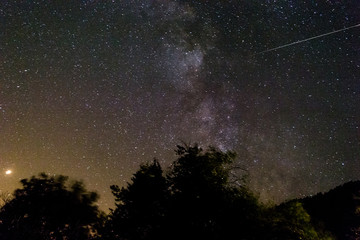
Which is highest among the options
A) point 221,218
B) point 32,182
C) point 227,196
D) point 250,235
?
point 32,182

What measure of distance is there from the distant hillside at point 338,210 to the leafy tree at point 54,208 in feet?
87.2

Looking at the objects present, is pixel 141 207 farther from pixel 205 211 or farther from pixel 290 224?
pixel 290 224

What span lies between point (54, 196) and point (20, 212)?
2.56 meters

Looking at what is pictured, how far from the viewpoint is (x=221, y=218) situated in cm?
1520

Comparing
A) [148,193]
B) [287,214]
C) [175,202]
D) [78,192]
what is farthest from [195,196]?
[78,192]

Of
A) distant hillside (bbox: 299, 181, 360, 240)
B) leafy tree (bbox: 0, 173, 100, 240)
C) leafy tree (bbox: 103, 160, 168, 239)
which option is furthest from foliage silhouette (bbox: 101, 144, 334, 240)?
distant hillside (bbox: 299, 181, 360, 240)

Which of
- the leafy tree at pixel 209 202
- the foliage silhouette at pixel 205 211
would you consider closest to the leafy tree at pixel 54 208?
the foliage silhouette at pixel 205 211

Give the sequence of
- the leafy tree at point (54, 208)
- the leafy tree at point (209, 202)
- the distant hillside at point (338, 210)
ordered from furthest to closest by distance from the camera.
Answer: the distant hillside at point (338, 210) → the leafy tree at point (54, 208) → the leafy tree at point (209, 202)

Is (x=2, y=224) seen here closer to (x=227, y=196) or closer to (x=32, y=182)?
(x=32, y=182)

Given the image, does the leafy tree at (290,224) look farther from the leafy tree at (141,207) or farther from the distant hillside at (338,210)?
the distant hillside at (338,210)

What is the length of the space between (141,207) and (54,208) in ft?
24.7

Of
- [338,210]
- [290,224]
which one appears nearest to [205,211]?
[290,224]

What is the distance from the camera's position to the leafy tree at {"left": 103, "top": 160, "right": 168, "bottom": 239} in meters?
16.8

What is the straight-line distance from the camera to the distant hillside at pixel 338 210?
35375mm
